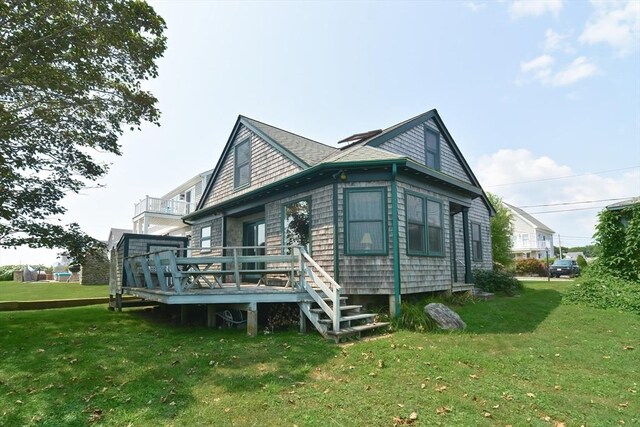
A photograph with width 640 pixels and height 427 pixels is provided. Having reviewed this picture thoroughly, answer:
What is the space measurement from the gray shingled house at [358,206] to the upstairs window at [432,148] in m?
0.04

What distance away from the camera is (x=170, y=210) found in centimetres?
2658

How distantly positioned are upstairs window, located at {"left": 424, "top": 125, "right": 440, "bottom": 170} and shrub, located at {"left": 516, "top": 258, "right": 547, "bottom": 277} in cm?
2424

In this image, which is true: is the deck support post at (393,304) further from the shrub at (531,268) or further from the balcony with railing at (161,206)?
the shrub at (531,268)

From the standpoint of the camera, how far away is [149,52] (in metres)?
10.3

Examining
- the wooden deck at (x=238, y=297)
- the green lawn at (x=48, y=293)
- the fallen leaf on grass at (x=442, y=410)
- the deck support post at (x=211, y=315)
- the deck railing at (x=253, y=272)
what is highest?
the deck railing at (x=253, y=272)

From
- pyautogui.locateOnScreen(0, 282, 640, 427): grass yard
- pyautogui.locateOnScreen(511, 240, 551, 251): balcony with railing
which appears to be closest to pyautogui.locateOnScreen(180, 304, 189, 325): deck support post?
→ pyautogui.locateOnScreen(0, 282, 640, 427): grass yard

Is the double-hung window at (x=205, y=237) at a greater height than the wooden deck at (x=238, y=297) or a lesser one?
greater

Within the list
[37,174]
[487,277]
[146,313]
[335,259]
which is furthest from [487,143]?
[37,174]

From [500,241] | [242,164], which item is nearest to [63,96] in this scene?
[242,164]

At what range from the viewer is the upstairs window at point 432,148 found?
46.4ft

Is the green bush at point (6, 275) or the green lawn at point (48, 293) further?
the green bush at point (6, 275)

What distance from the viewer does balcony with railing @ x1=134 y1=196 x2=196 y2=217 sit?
2572cm

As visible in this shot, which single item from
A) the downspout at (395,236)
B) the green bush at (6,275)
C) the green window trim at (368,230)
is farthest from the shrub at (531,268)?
the green bush at (6,275)

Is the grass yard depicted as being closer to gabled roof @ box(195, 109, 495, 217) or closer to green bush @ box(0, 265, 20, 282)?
gabled roof @ box(195, 109, 495, 217)
